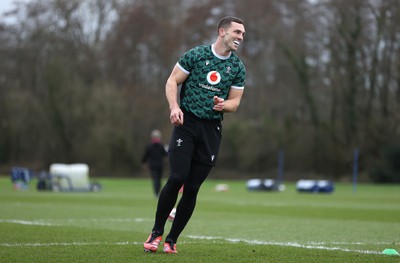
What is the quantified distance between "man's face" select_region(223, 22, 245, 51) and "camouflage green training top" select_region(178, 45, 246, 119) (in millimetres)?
163

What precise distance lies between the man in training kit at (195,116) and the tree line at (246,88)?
33930 millimetres

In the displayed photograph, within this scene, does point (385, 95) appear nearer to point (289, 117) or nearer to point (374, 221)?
point (289, 117)

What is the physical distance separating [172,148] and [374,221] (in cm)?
707

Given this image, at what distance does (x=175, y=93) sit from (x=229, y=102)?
565 mm

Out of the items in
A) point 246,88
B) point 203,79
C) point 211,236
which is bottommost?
point 246,88

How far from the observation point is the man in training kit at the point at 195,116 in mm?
Answer: 8109

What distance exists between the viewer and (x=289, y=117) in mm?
49000

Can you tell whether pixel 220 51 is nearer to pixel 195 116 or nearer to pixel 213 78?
pixel 213 78

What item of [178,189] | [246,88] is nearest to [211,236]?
[178,189]

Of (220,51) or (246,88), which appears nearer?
(220,51)

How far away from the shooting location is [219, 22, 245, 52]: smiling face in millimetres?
8219

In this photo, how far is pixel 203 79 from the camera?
8211 mm

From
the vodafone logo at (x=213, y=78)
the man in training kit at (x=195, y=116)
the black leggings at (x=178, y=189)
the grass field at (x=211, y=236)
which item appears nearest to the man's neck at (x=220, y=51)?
the man in training kit at (x=195, y=116)

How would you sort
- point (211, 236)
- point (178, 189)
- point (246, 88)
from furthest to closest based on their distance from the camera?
point (246, 88) → point (211, 236) → point (178, 189)
